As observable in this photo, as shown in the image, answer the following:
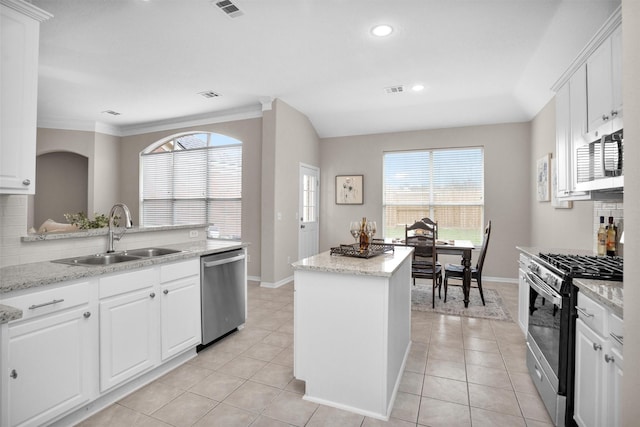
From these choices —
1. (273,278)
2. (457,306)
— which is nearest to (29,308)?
(273,278)

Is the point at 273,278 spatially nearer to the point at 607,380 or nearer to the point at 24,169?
the point at 24,169

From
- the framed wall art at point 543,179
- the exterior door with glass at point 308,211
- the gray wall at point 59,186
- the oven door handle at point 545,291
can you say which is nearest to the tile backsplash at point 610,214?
the oven door handle at point 545,291

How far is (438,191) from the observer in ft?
19.6

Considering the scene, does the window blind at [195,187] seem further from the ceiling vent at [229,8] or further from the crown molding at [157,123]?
the ceiling vent at [229,8]

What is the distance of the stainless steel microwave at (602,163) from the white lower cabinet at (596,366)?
0.83 meters

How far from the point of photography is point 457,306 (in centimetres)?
418

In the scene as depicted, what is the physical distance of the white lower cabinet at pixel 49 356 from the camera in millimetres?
1550

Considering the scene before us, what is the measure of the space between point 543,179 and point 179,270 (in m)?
4.86

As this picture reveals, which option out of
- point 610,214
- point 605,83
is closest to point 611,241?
point 610,214

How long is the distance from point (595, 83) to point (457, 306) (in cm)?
287

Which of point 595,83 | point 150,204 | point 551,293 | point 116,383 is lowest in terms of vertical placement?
point 116,383

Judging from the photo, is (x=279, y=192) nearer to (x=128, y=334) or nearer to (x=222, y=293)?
(x=222, y=293)

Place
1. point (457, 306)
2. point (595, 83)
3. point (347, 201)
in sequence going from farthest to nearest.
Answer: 1. point (347, 201)
2. point (457, 306)
3. point (595, 83)

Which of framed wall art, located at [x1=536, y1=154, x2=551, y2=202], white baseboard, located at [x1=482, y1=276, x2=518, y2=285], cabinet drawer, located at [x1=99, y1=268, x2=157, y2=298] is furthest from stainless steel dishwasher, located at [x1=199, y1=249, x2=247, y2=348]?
white baseboard, located at [x1=482, y1=276, x2=518, y2=285]
